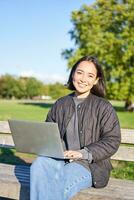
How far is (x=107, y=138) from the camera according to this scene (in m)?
3.84

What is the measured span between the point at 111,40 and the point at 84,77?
35117 mm

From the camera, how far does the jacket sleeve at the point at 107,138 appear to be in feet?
12.3

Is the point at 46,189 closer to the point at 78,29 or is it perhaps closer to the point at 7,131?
the point at 7,131

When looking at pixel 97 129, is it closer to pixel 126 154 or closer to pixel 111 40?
pixel 126 154

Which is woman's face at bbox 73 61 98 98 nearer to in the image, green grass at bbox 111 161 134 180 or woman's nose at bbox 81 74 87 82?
woman's nose at bbox 81 74 87 82

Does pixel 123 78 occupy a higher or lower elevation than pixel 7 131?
lower

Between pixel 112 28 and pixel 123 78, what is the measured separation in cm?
509

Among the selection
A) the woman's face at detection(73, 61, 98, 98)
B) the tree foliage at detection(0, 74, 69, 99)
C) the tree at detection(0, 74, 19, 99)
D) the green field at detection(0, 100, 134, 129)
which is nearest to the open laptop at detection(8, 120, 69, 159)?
the woman's face at detection(73, 61, 98, 98)

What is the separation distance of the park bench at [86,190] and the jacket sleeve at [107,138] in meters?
0.32

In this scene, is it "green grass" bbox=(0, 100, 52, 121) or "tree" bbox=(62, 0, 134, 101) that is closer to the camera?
"green grass" bbox=(0, 100, 52, 121)

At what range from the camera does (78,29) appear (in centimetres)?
4178

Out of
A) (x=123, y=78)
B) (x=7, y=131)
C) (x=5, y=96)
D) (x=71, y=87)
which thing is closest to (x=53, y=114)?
(x=71, y=87)

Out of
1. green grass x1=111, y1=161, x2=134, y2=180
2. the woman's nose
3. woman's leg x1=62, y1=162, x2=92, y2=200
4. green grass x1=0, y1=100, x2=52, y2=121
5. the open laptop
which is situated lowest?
green grass x1=0, y1=100, x2=52, y2=121

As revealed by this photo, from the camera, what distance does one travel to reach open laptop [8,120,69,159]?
3.56 meters
